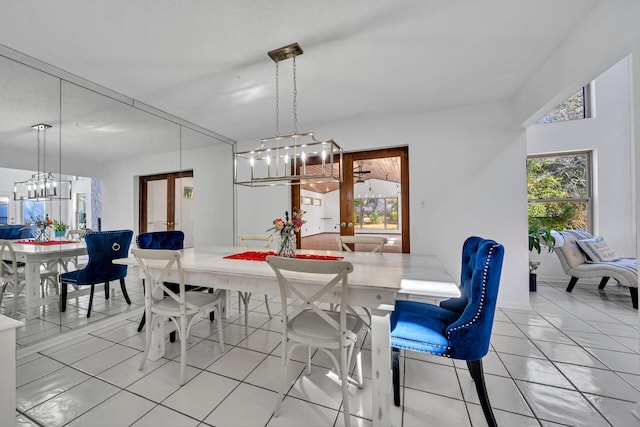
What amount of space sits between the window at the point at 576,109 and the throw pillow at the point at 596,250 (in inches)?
80.9

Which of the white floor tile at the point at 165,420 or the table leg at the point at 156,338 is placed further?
the table leg at the point at 156,338

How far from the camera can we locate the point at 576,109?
4051 millimetres

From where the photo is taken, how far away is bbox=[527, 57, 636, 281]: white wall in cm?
372

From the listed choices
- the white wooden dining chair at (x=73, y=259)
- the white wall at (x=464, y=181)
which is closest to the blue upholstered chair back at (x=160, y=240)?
the white wooden dining chair at (x=73, y=259)

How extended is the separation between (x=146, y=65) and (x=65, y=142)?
132cm

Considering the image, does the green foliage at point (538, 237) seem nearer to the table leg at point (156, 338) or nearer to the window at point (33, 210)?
the table leg at point (156, 338)

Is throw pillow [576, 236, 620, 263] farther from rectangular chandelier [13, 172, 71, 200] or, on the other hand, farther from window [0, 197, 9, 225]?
window [0, 197, 9, 225]

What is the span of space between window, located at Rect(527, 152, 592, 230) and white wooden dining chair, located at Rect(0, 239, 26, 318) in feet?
21.4

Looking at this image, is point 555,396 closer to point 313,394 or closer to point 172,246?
point 313,394

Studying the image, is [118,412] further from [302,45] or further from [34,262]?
[302,45]

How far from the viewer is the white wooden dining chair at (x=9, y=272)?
225 cm

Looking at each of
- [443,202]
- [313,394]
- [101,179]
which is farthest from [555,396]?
[101,179]

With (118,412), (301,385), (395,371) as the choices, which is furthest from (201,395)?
(395,371)

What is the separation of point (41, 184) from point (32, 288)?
3.35 feet
